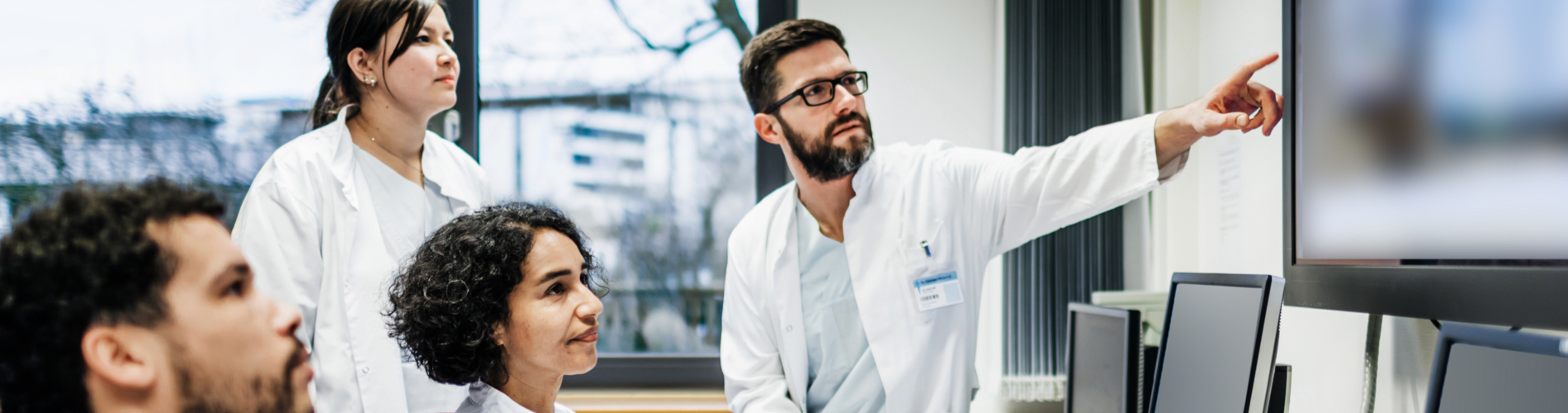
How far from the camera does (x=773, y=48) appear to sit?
5.69 ft

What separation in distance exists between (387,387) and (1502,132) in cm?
157

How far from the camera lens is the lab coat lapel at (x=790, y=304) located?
5.54 ft

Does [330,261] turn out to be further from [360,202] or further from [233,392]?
[233,392]

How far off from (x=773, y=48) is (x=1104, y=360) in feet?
2.96

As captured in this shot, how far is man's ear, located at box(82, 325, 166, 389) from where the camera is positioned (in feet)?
1.53

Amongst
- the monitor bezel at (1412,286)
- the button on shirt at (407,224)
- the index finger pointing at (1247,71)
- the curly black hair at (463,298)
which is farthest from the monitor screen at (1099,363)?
the button on shirt at (407,224)

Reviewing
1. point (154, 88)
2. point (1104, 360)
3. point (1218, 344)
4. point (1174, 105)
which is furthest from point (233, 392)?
point (154, 88)

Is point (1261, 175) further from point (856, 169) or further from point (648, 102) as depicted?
point (648, 102)

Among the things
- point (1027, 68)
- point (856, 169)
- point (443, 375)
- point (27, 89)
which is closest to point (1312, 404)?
point (856, 169)

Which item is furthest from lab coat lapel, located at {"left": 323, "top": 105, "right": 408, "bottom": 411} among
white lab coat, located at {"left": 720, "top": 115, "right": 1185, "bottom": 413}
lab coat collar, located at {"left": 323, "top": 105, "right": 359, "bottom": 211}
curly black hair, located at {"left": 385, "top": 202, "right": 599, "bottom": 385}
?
white lab coat, located at {"left": 720, "top": 115, "right": 1185, "bottom": 413}

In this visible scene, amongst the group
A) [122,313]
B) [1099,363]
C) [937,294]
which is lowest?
[1099,363]

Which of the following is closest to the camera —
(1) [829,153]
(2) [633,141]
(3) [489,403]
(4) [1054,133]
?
(3) [489,403]

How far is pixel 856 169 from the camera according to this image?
5.67 feet

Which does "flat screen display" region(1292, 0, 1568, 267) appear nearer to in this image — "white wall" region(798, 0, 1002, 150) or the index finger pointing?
the index finger pointing
